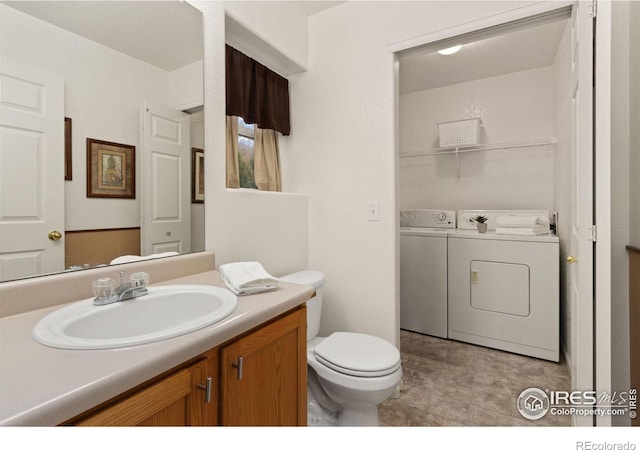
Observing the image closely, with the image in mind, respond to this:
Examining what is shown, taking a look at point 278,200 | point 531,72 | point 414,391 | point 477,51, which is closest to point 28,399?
point 278,200

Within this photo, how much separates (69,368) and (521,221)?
2.87 m

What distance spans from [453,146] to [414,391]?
7.27ft

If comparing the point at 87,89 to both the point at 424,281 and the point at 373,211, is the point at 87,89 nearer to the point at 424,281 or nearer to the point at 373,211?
the point at 373,211

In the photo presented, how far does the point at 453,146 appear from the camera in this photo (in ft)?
9.92

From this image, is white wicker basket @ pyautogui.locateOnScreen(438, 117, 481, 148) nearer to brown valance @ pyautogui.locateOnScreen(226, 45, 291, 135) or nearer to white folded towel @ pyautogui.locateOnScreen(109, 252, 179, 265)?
brown valance @ pyautogui.locateOnScreen(226, 45, 291, 135)

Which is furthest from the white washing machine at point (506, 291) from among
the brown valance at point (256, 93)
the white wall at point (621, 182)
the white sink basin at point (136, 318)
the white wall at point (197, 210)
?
the white sink basin at point (136, 318)

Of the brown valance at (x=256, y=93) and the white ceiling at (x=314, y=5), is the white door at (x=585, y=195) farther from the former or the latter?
the brown valance at (x=256, y=93)

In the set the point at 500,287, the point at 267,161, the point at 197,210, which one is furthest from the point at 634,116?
the point at 197,210

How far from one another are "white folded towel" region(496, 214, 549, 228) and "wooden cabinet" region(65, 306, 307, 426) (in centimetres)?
215

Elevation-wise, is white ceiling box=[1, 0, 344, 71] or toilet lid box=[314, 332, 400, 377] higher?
white ceiling box=[1, 0, 344, 71]

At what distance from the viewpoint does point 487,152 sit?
3.10 metres

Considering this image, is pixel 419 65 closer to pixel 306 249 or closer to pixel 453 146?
pixel 453 146

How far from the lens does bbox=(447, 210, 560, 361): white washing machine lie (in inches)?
90.9

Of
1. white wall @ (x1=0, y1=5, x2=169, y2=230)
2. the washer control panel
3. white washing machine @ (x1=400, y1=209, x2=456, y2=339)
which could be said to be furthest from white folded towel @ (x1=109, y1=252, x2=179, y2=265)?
the washer control panel
